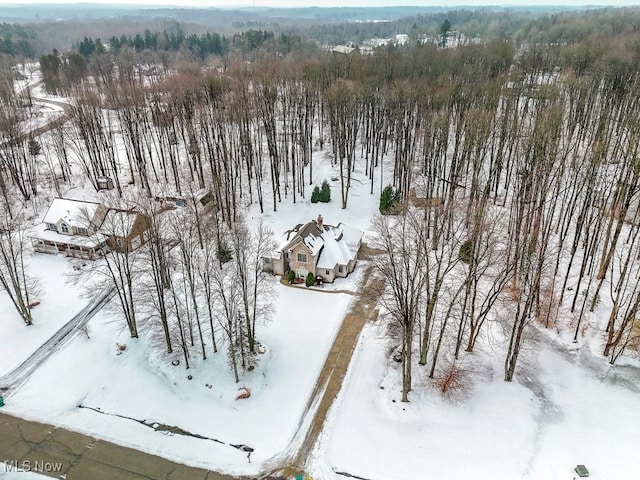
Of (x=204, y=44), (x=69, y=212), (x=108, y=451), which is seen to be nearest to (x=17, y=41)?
(x=204, y=44)

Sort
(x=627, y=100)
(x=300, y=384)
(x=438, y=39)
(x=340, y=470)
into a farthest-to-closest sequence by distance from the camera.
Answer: (x=438, y=39), (x=627, y=100), (x=300, y=384), (x=340, y=470)

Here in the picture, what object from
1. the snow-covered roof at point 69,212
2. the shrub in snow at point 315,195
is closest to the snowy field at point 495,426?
the shrub in snow at point 315,195

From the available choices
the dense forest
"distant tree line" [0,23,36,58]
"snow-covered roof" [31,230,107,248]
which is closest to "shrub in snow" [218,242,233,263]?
the dense forest

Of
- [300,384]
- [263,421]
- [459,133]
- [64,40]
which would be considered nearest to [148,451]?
[263,421]

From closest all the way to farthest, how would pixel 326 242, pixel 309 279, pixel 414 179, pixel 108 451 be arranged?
1. pixel 108 451
2. pixel 309 279
3. pixel 326 242
4. pixel 414 179

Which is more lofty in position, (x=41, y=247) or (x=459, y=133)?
(x=459, y=133)

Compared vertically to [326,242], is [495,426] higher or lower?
lower

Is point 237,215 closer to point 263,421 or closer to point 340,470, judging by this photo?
point 263,421

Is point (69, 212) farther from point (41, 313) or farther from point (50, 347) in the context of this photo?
point (50, 347)
